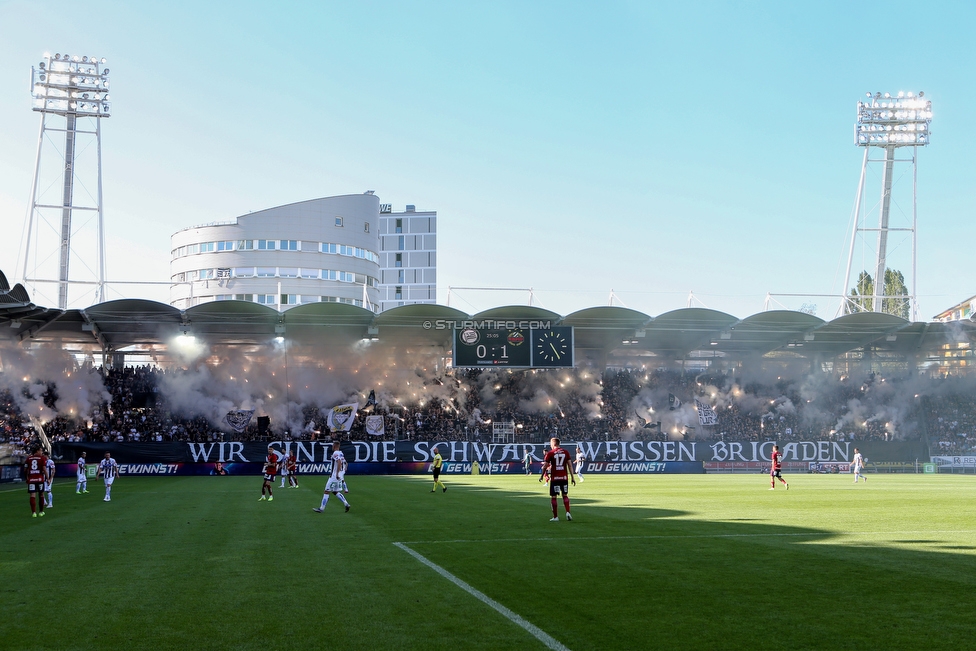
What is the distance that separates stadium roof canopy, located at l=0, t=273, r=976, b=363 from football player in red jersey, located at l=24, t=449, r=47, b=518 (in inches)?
1235

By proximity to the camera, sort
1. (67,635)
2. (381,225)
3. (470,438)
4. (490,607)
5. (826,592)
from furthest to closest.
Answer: (381,225)
(470,438)
(826,592)
(490,607)
(67,635)

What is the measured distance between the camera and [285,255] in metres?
98.6

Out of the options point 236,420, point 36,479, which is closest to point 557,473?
point 36,479

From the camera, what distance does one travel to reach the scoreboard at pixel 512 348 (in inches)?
2260

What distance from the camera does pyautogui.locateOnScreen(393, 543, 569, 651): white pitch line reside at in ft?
27.6

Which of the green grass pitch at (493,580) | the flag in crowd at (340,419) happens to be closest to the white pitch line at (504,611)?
the green grass pitch at (493,580)

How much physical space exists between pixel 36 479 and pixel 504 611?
20.2m

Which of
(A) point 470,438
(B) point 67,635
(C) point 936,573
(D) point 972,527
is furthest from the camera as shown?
(A) point 470,438

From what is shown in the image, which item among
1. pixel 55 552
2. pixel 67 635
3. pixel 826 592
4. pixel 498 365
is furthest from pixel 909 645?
pixel 498 365

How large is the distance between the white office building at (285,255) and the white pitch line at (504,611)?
85.2m

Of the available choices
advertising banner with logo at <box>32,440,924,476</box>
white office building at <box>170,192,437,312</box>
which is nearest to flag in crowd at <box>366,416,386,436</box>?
advertising banner with logo at <box>32,440,924,476</box>

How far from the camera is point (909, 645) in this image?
26.9 feet

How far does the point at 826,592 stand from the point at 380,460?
48.4 metres

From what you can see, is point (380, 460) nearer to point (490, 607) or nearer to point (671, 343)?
point (671, 343)
